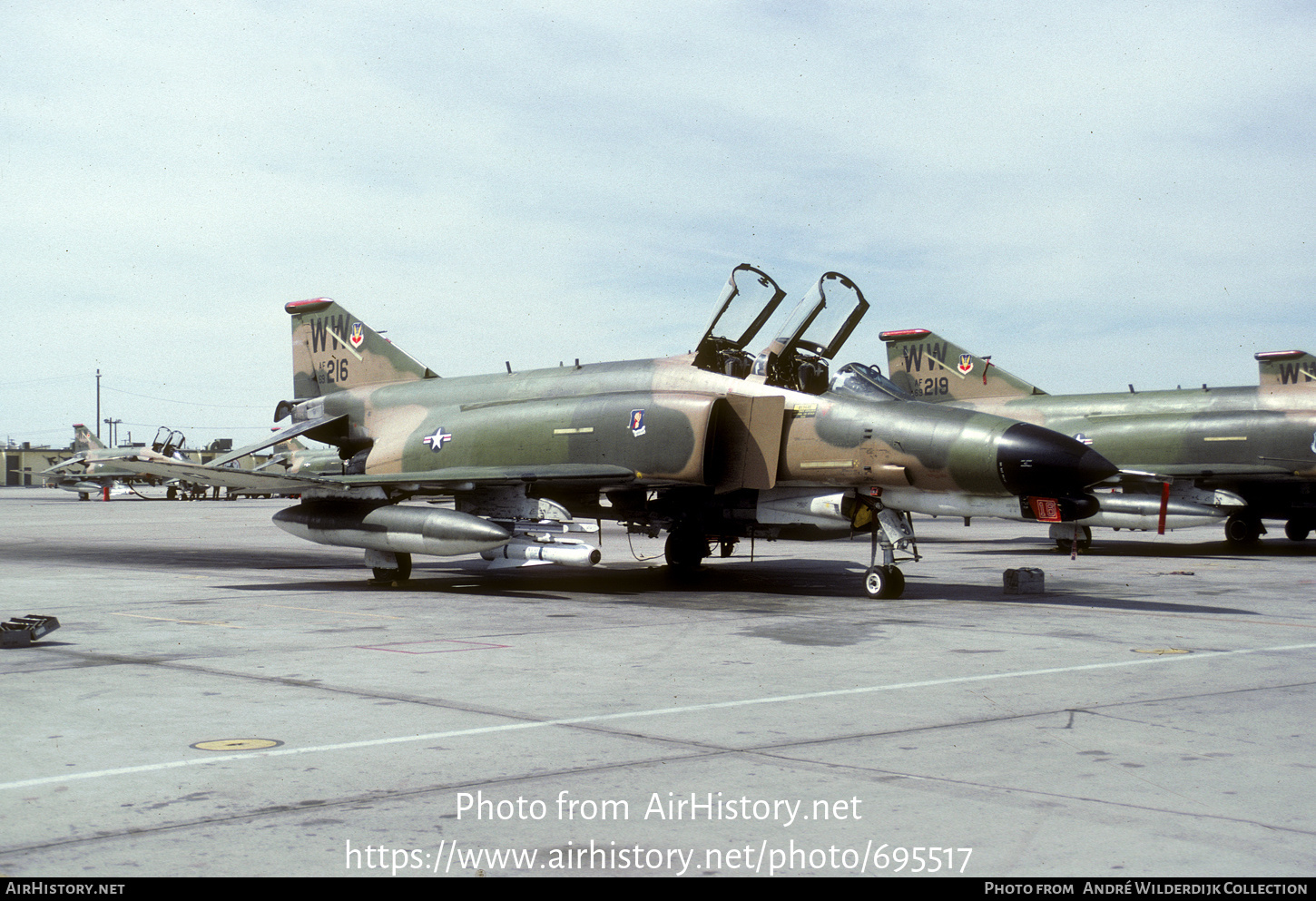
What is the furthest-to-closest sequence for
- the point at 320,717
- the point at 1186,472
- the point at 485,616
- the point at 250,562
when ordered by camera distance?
the point at 1186,472, the point at 250,562, the point at 485,616, the point at 320,717

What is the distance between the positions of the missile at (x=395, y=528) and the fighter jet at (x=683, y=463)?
1.0 inches

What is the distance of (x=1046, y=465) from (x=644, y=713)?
6.93m

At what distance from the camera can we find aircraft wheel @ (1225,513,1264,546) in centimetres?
2381

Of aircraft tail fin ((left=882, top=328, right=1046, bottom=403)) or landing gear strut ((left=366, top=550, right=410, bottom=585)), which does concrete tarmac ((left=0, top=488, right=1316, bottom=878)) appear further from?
aircraft tail fin ((left=882, top=328, right=1046, bottom=403))

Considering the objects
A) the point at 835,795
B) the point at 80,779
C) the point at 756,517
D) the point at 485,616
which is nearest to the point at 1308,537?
the point at 756,517

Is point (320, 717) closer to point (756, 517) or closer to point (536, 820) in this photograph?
point (536, 820)

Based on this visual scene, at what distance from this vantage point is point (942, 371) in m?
28.5

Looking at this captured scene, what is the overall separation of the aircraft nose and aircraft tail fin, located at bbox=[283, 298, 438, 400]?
1054 centimetres

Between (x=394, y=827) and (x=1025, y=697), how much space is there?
4294mm

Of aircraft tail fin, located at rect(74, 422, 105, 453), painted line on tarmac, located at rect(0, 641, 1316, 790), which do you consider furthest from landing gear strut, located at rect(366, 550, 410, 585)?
aircraft tail fin, located at rect(74, 422, 105, 453)

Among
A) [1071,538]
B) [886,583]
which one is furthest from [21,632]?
[1071,538]

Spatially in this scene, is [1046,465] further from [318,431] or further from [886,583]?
[318,431]

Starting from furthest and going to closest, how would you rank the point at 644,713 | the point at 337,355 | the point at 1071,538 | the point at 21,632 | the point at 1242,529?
the point at 1242,529
the point at 1071,538
the point at 337,355
the point at 21,632
the point at 644,713

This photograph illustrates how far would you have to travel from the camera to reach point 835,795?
4781 millimetres
